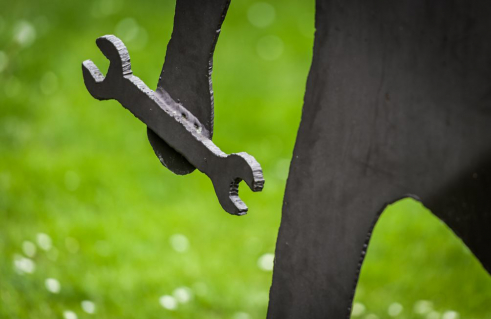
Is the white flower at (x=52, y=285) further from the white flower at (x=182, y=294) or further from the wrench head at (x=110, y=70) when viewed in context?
the wrench head at (x=110, y=70)

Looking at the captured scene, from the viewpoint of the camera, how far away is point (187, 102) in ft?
5.22

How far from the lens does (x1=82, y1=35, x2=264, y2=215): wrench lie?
1.44m

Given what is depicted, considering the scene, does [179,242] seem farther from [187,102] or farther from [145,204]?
[187,102]

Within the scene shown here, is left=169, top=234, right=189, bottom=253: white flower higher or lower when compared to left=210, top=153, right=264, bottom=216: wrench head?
higher

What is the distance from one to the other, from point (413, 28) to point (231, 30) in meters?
4.48

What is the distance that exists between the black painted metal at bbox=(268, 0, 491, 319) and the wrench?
116mm

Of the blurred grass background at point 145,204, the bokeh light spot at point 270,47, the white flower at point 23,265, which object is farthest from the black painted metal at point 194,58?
the bokeh light spot at point 270,47

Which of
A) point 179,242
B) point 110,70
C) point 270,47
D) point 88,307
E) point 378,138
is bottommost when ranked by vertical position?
point 378,138

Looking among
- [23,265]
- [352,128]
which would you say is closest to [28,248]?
[23,265]

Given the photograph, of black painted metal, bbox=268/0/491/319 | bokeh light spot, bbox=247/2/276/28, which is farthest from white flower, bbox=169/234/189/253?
bokeh light spot, bbox=247/2/276/28

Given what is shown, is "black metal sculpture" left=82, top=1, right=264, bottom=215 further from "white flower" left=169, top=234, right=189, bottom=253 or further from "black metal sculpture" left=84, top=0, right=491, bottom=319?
"white flower" left=169, top=234, right=189, bottom=253

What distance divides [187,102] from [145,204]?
8.05ft

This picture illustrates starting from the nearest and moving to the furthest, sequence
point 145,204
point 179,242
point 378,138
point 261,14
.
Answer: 1. point 378,138
2. point 179,242
3. point 145,204
4. point 261,14

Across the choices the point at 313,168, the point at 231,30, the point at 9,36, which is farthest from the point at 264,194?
the point at 313,168
